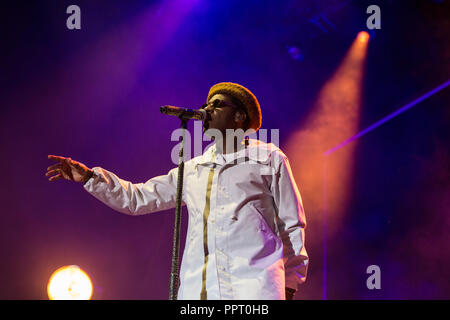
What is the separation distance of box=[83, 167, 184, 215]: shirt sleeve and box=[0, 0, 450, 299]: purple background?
1.22m

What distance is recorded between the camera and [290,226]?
212cm

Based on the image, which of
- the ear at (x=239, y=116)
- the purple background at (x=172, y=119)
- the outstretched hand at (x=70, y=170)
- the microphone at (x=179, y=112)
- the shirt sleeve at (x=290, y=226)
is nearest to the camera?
the microphone at (x=179, y=112)

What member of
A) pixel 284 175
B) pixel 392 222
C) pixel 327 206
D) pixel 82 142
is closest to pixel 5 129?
pixel 82 142

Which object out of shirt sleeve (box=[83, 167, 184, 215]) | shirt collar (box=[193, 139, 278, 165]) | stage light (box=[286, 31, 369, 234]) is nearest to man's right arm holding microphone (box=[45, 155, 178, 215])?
shirt sleeve (box=[83, 167, 184, 215])

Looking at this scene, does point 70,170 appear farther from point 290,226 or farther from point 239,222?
point 290,226

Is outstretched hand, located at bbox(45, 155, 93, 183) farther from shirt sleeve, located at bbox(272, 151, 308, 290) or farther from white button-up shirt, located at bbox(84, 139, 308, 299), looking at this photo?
shirt sleeve, located at bbox(272, 151, 308, 290)

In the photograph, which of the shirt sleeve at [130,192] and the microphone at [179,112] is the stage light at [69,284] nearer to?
the shirt sleeve at [130,192]

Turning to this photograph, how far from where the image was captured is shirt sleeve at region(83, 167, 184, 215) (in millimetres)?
2311

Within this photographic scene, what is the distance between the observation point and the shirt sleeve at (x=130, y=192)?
2.31m

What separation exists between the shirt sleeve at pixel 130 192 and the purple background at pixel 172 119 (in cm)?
122

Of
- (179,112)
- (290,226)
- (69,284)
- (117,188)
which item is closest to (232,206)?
(290,226)

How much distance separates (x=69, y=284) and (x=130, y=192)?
4.26ft

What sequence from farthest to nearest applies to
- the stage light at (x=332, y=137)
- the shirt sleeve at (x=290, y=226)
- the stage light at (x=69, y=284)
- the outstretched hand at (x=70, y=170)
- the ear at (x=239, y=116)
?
the stage light at (x=332, y=137) → the stage light at (x=69, y=284) → the ear at (x=239, y=116) → the outstretched hand at (x=70, y=170) → the shirt sleeve at (x=290, y=226)

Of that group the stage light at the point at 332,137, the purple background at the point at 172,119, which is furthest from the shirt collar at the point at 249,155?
the stage light at the point at 332,137
